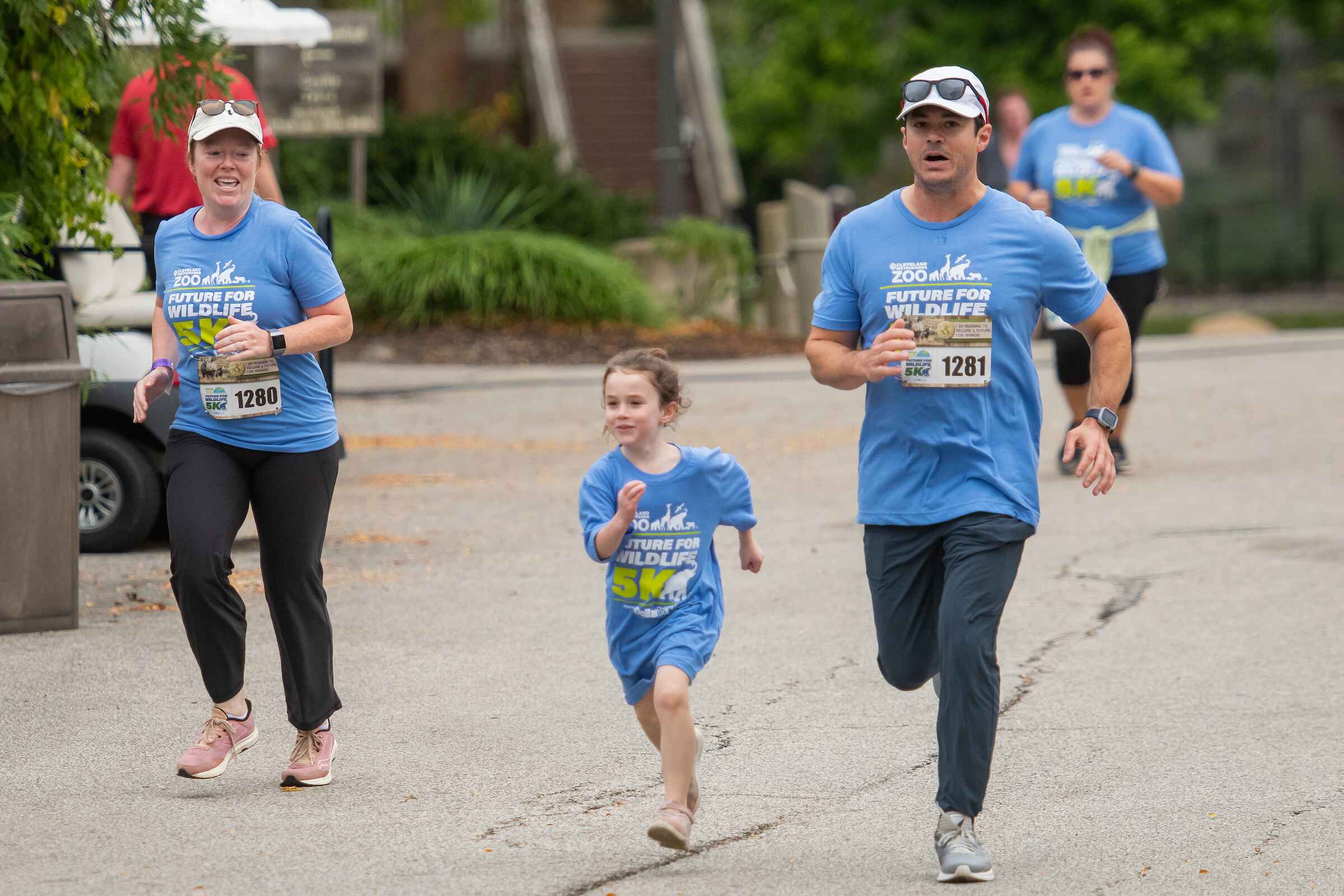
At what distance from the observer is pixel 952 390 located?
4660 millimetres

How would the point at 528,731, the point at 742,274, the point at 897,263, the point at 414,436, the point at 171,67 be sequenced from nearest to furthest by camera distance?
the point at 897,263, the point at 528,731, the point at 171,67, the point at 414,436, the point at 742,274

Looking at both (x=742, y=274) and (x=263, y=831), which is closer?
(x=263, y=831)

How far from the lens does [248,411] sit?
A: 207 inches

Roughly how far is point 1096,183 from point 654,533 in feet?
20.7

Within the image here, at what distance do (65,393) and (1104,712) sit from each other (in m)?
3.79

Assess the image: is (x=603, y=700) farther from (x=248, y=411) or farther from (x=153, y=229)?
(x=153, y=229)

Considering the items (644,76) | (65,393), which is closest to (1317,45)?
(644,76)

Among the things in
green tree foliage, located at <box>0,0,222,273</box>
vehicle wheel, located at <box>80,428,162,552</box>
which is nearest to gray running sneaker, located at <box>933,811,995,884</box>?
green tree foliage, located at <box>0,0,222,273</box>

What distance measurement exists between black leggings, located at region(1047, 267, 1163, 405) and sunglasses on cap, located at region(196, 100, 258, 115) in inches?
233

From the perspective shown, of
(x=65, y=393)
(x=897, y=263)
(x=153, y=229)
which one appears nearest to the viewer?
(x=897, y=263)

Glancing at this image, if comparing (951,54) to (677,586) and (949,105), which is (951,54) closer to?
(949,105)

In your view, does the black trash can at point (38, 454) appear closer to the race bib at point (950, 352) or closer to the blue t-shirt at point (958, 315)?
the blue t-shirt at point (958, 315)

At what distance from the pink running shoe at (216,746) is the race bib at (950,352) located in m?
2.12

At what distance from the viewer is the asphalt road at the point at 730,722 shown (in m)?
4.67
